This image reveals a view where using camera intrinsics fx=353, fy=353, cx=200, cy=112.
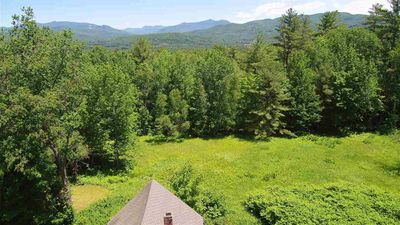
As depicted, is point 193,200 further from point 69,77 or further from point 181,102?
point 181,102

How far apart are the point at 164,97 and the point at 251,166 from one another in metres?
18.6

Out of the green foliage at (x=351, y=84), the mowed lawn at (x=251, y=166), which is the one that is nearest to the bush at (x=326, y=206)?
the mowed lawn at (x=251, y=166)

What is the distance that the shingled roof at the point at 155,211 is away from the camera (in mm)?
17812

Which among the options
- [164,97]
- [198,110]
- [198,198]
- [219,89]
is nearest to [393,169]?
[198,198]

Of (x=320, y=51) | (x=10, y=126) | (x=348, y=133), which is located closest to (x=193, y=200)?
(x=10, y=126)

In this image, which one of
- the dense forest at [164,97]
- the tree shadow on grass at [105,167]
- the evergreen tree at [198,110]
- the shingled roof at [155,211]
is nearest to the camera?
the shingled roof at [155,211]

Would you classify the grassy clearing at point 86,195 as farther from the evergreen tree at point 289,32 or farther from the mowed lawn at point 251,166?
the evergreen tree at point 289,32

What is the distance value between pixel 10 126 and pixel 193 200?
43.0ft

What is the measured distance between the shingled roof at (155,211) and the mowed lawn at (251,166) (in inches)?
235

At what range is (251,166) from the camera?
37.3 meters

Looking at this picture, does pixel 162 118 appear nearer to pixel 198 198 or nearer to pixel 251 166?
pixel 251 166

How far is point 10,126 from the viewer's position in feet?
74.8

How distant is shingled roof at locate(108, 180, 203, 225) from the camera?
17.8 m

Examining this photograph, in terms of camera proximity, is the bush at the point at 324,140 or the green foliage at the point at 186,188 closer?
the green foliage at the point at 186,188
